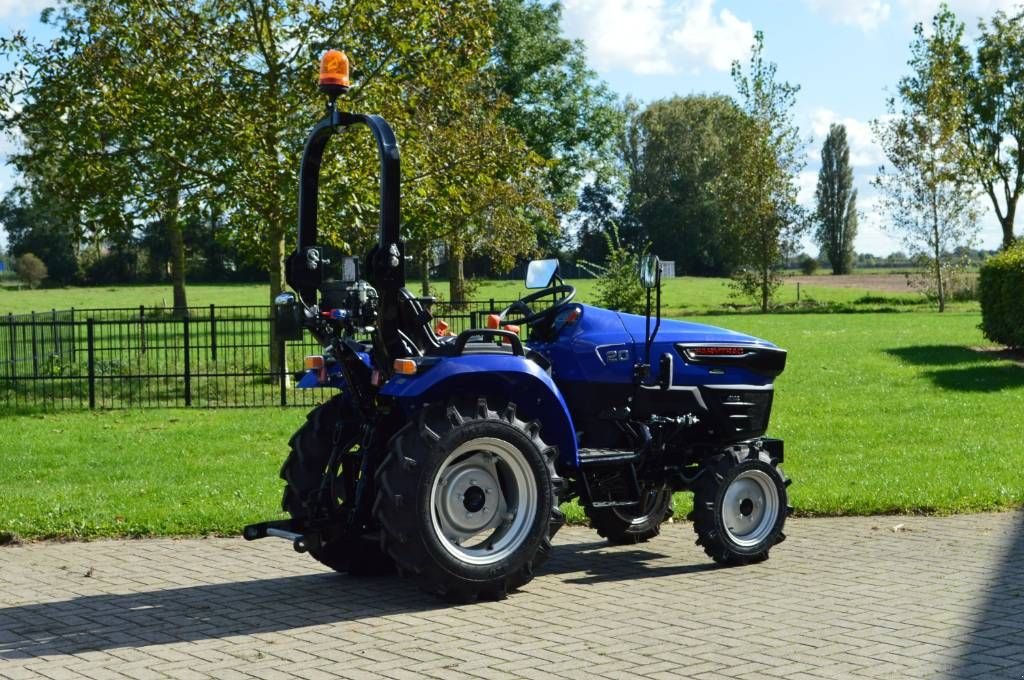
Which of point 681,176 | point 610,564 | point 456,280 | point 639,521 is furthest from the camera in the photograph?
point 681,176

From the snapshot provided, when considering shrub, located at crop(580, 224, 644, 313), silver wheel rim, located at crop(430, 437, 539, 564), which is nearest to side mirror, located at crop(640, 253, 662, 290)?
silver wheel rim, located at crop(430, 437, 539, 564)

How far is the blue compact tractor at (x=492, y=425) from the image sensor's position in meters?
6.56

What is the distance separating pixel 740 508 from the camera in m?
7.84

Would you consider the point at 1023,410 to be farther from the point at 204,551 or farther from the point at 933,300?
the point at 933,300

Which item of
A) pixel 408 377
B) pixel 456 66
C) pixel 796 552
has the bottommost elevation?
pixel 796 552

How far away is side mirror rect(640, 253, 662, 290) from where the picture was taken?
282 inches

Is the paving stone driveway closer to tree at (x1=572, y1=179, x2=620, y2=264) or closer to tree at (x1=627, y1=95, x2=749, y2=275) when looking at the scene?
tree at (x1=572, y1=179, x2=620, y2=264)

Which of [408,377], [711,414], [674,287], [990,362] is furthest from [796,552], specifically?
[674,287]

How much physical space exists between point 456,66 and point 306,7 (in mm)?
3031

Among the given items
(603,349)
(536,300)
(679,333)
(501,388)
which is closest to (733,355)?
(679,333)

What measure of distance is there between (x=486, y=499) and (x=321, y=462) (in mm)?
1007

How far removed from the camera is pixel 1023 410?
15422 millimetres

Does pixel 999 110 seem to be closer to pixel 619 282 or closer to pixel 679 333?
pixel 619 282

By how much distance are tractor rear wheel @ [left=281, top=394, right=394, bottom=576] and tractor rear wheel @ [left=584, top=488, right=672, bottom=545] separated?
169 cm
